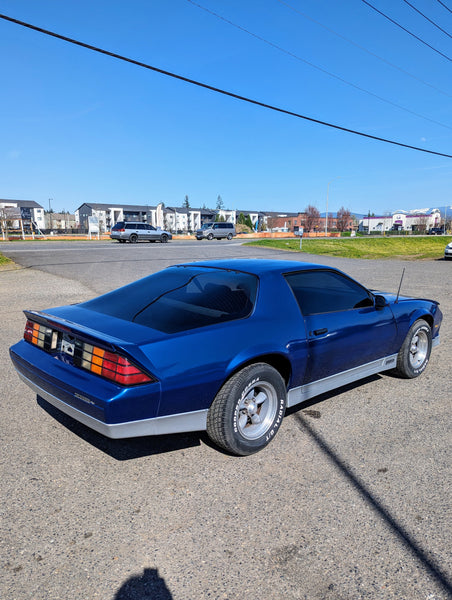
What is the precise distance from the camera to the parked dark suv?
34969 millimetres

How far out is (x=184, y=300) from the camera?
3.32m

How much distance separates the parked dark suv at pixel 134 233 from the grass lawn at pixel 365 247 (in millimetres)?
8951

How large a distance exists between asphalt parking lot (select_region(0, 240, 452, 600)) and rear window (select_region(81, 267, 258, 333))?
98 cm

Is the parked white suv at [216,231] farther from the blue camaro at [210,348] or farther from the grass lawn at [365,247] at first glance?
the blue camaro at [210,348]

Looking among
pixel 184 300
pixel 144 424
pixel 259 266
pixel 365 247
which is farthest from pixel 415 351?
pixel 365 247

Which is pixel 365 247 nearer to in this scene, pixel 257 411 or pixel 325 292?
pixel 325 292

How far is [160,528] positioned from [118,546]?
→ 0.79 feet

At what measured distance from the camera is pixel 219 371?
276 cm

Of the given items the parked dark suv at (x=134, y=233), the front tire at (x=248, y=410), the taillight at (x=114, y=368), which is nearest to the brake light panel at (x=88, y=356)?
the taillight at (x=114, y=368)

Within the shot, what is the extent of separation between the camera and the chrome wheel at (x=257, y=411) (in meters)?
3.03

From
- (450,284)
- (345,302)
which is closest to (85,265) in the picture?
(450,284)

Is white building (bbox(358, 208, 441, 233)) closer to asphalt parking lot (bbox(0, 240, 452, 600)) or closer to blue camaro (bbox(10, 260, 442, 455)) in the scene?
blue camaro (bbox(10, 260, 442, 455))

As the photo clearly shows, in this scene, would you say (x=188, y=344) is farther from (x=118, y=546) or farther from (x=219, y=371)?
(x=118, y=546)

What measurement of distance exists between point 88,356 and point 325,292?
2.24 meters
